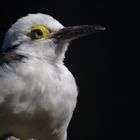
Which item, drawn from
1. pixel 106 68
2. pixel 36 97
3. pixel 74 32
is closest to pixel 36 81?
pixel 36 97

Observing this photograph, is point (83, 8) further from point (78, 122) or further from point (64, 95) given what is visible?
point (64, 95)

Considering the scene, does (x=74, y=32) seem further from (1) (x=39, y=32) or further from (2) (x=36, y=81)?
(2) (x=36, y=81)

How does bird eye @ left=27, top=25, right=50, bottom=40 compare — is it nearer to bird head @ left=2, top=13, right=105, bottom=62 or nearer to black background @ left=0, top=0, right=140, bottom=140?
bird head @ left=2, top=13, right=105, bottom=62

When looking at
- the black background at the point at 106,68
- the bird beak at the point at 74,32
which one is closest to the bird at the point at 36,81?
the bird beak at the point at 74,32

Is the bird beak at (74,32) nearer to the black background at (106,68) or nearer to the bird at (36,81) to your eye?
the bird at (36,81)

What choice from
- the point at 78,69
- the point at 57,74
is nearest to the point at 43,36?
the point at 57,74

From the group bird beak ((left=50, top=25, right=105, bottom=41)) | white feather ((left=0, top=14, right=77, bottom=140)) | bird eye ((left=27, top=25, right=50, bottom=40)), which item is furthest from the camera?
bird eye ((left=27, top=25, right=50, bottom=40))

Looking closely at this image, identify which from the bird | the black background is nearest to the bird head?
the bird
